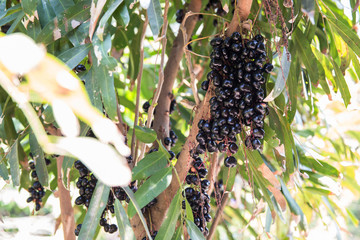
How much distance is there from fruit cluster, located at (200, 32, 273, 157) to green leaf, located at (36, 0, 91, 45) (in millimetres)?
236

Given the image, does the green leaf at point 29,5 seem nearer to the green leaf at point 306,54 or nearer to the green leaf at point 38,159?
the green leaf at point 38,159

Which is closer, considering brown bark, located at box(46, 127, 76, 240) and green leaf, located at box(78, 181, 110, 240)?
green leaf, located at box(78, 181, 110, 240)

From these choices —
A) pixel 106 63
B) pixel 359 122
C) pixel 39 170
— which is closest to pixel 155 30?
pixel 106 63

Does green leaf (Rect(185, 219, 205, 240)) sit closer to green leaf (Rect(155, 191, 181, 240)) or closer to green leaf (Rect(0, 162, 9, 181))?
green leaf (Rect(155, 191, 181, 240))

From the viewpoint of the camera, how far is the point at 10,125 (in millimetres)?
1003

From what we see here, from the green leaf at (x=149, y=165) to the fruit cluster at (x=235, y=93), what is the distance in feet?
0.31

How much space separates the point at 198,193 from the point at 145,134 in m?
0.16

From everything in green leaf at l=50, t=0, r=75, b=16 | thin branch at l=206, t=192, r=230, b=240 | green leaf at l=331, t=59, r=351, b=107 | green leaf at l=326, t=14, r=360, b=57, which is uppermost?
green leaf at l=50, t=0, r=75, b=16

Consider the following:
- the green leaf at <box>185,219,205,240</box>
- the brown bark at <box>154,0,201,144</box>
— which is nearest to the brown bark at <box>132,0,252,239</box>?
the brown bark at <box>154,0,201,144</box>

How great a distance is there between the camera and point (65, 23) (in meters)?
0.68

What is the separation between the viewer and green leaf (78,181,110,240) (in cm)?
65

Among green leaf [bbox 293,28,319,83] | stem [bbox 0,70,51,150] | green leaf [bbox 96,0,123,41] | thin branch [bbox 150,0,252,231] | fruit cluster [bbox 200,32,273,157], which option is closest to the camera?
stem [bbox 0,70,51,150]

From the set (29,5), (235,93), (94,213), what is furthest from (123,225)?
(29,5)

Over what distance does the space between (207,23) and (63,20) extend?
0.64m
